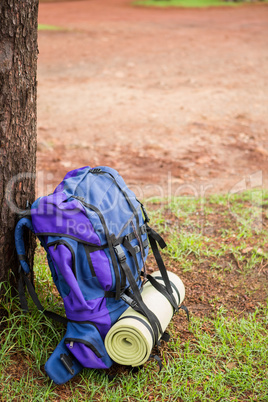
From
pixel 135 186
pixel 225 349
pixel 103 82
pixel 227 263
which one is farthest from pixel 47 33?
pixel 225 349

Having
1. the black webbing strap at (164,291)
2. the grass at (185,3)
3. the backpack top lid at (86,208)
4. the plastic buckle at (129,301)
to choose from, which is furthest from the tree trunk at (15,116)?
the grass at (185,3)

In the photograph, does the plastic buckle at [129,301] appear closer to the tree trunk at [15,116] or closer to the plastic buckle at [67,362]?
the plastic buckle at [67,362]

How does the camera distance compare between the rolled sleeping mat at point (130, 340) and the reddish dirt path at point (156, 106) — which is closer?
the rolled sleeping mat at point (130, 340)

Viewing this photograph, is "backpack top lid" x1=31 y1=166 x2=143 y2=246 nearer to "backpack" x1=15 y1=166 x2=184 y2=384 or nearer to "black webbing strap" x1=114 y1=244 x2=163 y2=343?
"backpack" x1=15 y1=166 x2=184 y2=384

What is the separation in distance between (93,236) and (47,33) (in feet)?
33.2

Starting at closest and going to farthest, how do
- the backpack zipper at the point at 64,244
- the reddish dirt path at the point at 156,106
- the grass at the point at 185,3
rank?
the backpack zipper at the point at 64,244 → the reddish dirt path at the point at 156,106 → the grass at the point at 185,3

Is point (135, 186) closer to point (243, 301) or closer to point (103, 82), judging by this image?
point (243, 301)

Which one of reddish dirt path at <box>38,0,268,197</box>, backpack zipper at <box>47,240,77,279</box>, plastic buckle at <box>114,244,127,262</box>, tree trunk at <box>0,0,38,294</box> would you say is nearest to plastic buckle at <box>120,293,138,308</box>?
plastic buckle at <box>114,244,127,262</box>

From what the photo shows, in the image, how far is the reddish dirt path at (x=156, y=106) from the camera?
4.67 metres

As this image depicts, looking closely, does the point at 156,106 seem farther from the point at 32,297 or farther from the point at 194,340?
the point at 32,297

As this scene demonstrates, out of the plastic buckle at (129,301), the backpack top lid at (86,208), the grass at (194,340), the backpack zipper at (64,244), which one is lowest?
the grass at (194,340)

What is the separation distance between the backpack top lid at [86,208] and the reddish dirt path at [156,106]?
5.92 ft

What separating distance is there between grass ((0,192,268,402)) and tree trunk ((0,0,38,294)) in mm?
366

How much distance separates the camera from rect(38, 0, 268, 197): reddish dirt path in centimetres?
467
